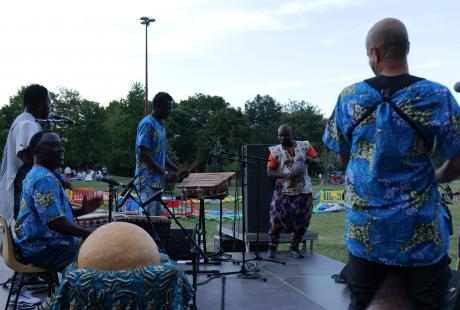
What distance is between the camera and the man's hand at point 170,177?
19.4 feet

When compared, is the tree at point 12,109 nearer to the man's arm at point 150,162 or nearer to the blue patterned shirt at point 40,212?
the man's arm at point 150,162

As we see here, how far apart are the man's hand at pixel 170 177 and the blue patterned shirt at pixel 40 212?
1846mm

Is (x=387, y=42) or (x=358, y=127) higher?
(x=387, y=42)

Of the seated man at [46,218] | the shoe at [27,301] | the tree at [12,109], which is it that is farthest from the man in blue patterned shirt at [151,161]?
the tree at [12,109]

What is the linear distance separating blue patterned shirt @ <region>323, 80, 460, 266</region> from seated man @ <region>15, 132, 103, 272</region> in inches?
95.0

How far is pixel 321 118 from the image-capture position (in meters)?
78.1

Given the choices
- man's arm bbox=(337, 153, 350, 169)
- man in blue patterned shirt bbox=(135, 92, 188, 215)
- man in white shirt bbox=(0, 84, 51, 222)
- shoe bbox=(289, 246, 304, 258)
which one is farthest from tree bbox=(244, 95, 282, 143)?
man's arm bbox=(337, 153, 350, 169)

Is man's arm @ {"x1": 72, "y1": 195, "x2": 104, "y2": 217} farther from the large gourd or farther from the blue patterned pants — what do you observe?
the blue patterned pants

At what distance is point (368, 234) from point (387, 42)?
3.13 ft

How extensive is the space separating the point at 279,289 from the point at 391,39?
3953 mm

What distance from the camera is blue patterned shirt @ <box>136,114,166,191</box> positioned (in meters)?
6.08

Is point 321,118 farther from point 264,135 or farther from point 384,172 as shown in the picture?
point 384,172

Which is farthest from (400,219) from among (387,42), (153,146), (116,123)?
(116,123)

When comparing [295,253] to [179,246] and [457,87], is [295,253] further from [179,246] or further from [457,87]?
[457,87]
